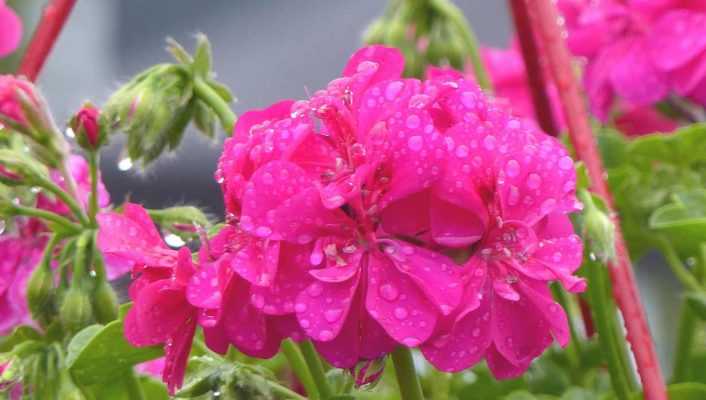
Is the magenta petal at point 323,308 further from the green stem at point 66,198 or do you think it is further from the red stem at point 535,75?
the red stem at point 535,75

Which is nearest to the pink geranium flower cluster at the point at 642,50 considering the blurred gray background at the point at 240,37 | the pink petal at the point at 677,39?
the pink petal at the point at 677,39

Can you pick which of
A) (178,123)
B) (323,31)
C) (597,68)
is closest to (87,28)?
(323,31)

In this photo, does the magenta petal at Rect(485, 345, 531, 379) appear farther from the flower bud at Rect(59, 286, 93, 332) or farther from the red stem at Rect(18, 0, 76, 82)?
the red stem at Rect(18, 0, 76, 82)

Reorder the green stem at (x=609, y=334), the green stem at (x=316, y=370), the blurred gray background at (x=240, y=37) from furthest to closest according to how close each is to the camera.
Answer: the blurred gray background at (x=240, y=37) < the green stem at (x=609, y=334) < the green stem at (x=316, y=370)

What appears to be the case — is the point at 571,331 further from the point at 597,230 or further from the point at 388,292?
the point at 388,292

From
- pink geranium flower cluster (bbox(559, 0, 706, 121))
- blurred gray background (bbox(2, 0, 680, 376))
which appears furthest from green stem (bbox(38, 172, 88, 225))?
blurred gray background (bbox(2, 0, 680, 376))

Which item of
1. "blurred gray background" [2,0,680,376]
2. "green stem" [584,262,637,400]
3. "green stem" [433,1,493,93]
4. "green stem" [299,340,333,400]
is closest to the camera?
"green stem" [299,340,333,400]
